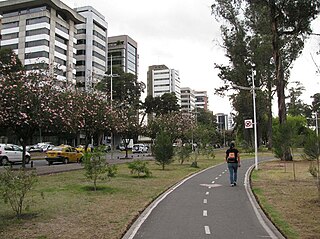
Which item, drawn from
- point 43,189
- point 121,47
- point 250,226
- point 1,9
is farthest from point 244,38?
point 121,47

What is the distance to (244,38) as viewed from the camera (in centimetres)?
4338

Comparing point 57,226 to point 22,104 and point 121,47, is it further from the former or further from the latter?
point 121,47

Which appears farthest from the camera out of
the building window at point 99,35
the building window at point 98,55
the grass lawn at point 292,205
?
the building window at point 99,35

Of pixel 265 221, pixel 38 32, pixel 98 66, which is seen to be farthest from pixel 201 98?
pixel 265 221

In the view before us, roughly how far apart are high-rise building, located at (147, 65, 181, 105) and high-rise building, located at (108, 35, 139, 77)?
45319 mm

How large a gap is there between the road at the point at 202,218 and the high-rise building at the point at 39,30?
57104mm

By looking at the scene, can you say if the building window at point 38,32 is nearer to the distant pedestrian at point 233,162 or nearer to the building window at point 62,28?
the building window at point 62,28

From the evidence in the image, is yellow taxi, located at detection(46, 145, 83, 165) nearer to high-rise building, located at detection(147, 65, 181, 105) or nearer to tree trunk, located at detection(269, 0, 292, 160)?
tree trunk, located at detection(269, 0, 292, 160)

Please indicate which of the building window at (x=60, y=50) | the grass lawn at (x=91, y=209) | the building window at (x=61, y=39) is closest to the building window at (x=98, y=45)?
the building window at (x=61, y=39)

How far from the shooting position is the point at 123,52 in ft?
333

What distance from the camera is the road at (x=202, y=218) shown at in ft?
24.9

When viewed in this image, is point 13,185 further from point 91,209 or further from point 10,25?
point 10,25

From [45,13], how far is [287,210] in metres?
65.2

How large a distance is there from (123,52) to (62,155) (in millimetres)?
74656
